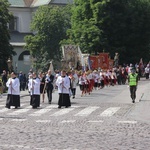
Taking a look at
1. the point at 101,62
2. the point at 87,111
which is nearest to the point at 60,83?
the point at 87,111

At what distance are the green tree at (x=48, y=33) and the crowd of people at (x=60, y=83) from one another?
29.0 m

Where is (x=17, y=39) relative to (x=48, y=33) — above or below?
above

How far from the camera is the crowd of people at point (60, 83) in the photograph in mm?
30219

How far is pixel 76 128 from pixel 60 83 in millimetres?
10762

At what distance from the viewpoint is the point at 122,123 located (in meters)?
21.3

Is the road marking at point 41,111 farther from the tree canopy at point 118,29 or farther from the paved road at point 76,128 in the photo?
the tree canopy at point 118,29

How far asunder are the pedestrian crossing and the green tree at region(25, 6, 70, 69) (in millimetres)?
59015

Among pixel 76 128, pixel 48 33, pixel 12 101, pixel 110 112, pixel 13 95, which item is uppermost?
pixel 48 33

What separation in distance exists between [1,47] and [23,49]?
96.2 ft

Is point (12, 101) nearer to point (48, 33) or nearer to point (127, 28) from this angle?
point (127, 28)

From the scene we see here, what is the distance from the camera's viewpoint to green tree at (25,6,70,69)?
291 feet

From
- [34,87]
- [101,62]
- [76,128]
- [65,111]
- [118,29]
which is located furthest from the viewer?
[118,29]

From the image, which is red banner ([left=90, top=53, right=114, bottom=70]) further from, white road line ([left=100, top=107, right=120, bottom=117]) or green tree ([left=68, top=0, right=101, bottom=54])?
white road line ([left=100, top=107, right=120, bottom=117])

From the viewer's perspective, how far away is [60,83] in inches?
1193
